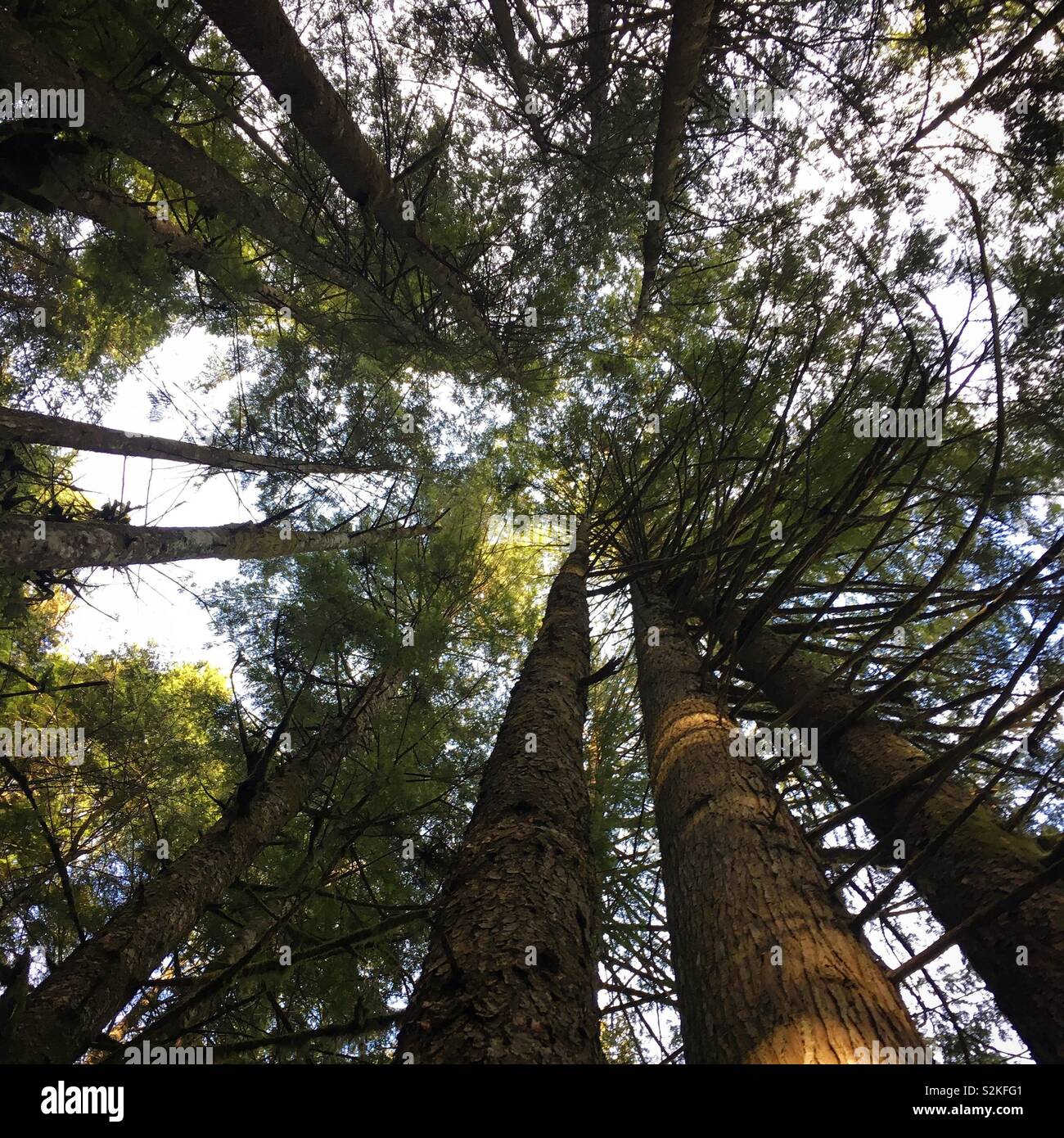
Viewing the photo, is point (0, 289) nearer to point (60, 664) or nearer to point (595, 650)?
point (60, 664)

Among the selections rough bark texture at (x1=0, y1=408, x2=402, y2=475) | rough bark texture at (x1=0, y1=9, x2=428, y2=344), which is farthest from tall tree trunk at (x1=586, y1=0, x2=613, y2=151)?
rough bark texture at (x1=0, y1=408, x2=402, y2=475)

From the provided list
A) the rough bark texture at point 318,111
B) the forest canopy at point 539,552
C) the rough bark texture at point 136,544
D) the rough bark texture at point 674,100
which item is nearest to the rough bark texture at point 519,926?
the forest canopy at point 539,552

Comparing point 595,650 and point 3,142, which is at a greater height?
point 3,142

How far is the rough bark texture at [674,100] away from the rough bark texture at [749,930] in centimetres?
443

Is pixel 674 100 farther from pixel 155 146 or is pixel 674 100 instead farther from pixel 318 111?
pixel 155 146

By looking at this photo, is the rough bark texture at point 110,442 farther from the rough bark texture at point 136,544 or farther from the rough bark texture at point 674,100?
the rough bark texture at point 674,100

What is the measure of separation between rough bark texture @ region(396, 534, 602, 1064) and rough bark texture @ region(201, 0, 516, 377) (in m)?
3.63

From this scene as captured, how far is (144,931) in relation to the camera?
2742 millimetres
